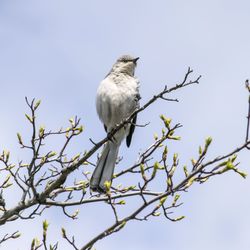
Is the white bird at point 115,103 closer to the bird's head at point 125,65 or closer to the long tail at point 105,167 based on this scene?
the long tail at point 105,167

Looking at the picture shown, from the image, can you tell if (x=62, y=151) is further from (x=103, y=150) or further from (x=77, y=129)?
(x=103, y=150)

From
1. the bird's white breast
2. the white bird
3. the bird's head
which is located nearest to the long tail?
the white bird

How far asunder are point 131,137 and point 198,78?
145 inches

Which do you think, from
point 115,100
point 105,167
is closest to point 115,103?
point 115,100

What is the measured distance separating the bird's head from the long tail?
126cm

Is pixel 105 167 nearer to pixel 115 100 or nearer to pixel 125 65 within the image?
pixel 115 100

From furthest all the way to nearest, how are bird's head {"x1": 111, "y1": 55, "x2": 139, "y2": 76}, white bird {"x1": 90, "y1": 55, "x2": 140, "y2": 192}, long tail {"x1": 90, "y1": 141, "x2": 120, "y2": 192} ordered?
bird's head {"x1": 111, "y1": 55, "x2": 139, "y2": 76}
white bird {"x1": 90, "y1": 55, "x2": 140, "y2": 192}
long tail {"x1": 90, "y1": 141, "x2": 120, "y2": 192}

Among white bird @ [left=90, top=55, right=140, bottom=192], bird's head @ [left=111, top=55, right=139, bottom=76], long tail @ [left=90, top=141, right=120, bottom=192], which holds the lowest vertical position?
long tail @ [left=90, top=141, right=120, bottom=192]

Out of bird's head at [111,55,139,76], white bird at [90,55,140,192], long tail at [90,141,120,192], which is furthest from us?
bird's head at [111,55,139,76]

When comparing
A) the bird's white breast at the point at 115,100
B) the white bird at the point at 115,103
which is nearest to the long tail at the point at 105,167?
the white bird at the point at 115,103

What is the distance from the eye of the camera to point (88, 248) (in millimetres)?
→ 4938

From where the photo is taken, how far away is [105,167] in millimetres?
7172

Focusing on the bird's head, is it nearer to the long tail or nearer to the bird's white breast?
the bird's white breast

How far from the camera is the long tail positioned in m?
6.77
